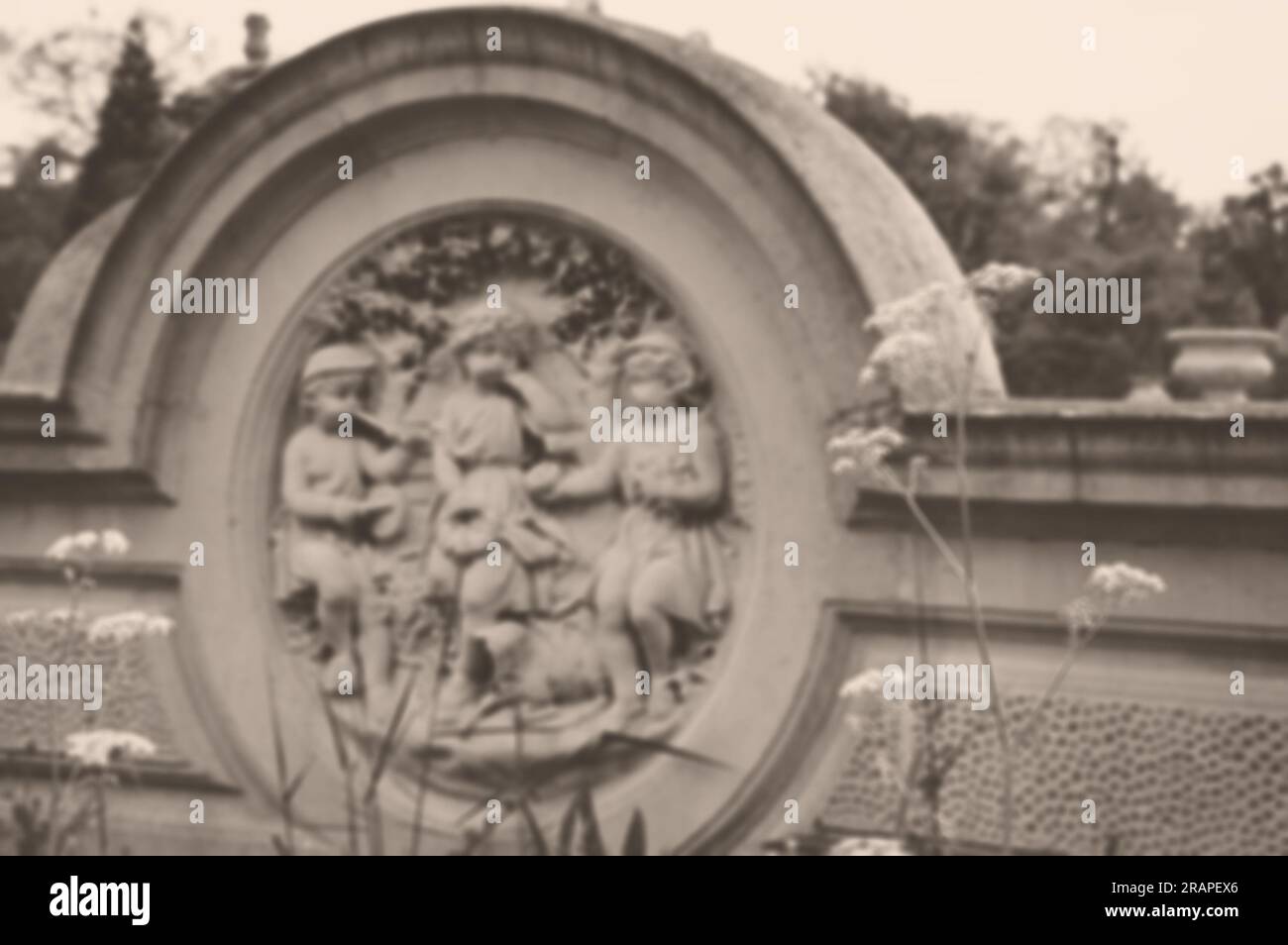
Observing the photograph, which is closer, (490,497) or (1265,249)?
(490,497)

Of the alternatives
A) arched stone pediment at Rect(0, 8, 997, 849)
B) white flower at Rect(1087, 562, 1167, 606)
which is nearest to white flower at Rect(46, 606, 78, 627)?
arched stone pediment at Rect(0, 8, 997, 849)

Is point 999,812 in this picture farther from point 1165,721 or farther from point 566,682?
point 566,682

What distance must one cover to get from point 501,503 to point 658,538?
644 millimetres

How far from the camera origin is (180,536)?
10086mm

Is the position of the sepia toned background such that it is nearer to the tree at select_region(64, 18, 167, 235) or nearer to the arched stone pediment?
the arched stone pediment

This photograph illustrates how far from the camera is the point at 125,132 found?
3072 centimetres

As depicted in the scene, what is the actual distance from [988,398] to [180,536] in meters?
3.35

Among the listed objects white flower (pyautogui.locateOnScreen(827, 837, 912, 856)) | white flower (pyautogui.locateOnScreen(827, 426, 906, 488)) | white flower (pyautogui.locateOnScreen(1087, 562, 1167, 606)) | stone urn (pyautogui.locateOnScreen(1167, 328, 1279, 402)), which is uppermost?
stone urn (pyautogui.locateOnScreen(1167, 328, 1279, 402))

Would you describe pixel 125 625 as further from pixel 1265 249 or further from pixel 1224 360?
pixel 1265 249

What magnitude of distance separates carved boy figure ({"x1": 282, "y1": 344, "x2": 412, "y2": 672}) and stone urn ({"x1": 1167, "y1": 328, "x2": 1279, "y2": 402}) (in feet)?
9.49

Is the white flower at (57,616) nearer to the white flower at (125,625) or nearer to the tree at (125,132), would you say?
the white flower at (125,625)

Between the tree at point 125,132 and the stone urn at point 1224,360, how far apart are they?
2300 cm

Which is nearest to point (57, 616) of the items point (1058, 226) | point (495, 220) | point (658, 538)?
point (495, 220)

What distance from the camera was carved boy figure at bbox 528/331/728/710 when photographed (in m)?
9.02
